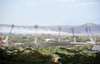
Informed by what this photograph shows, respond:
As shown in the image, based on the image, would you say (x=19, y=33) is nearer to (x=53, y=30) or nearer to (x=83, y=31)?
(x=53, y=30)

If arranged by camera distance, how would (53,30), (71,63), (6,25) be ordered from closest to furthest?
(71,63)
(6,25)
(53,30)

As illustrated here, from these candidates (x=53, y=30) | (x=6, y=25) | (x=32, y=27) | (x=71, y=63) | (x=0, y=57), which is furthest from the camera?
(x=53, y=30)

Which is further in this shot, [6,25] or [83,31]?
[83,31]

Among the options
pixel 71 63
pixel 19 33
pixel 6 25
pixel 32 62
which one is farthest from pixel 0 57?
pixel 19 33

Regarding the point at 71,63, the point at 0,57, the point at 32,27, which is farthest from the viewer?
the point at 32,27

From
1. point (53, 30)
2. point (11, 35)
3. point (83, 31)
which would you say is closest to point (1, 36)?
point (11, 35)

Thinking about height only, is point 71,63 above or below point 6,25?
below

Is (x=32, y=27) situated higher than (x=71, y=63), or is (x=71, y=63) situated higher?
(x=32, y=27)

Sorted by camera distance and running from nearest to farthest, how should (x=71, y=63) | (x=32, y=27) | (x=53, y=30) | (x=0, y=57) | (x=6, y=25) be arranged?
(x=71, y=63)
(x=0, y=57)
(x=6, y=25)
(x=32, y=27)
(x=53, y=30)

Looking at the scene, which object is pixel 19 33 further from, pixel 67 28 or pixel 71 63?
pixel 71 63
